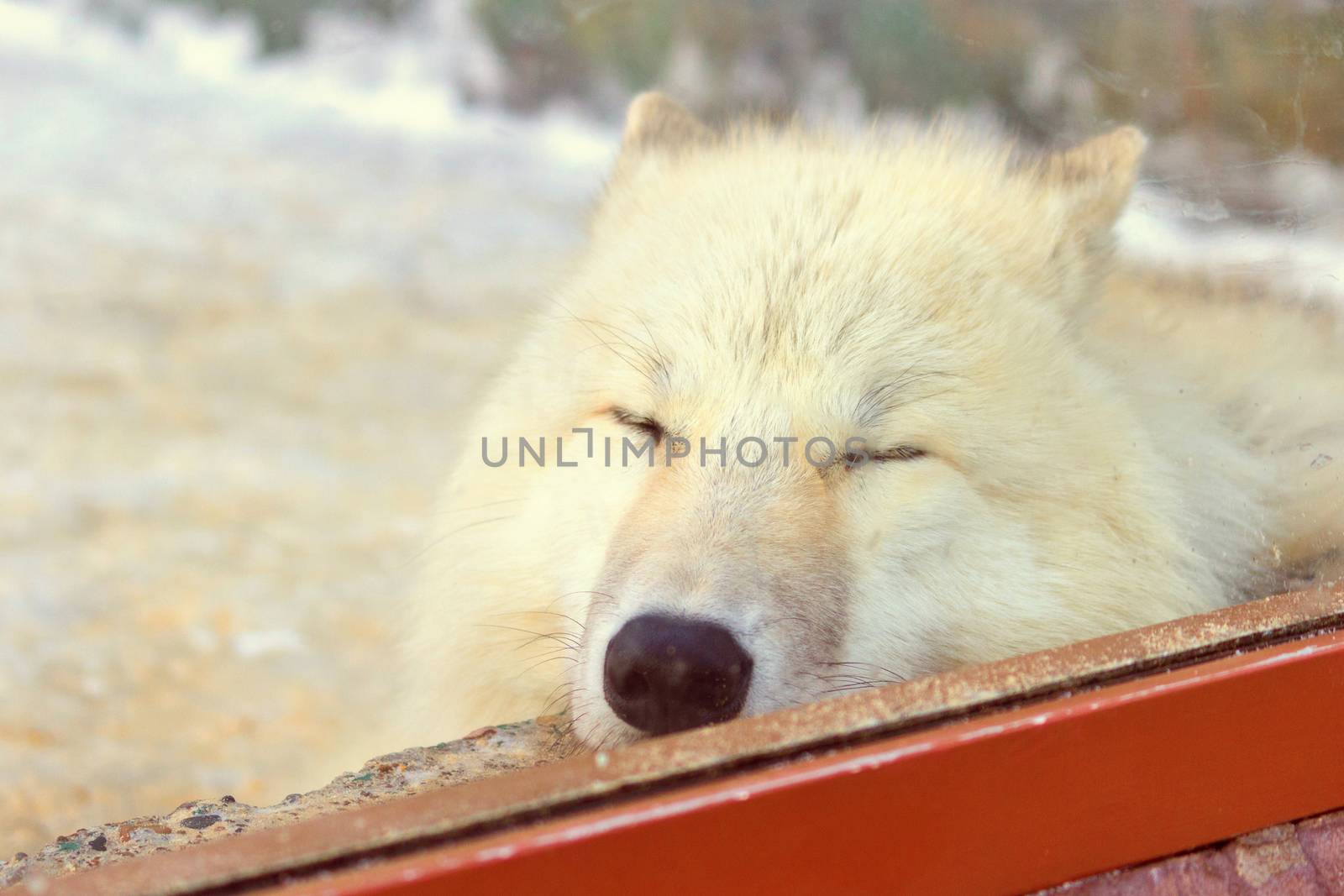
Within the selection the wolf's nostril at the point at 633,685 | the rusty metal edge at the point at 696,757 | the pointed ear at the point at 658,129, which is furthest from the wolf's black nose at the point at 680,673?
the pointed ear at the point at 658,129

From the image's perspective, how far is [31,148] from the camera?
6.95m

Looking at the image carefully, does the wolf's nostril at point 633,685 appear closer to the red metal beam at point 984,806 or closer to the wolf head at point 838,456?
the wolf head at point 838,456

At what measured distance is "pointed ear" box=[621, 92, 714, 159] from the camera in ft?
9.14

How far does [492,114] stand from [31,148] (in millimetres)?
3305

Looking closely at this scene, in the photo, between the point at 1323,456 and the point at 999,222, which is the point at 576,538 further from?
the point at 1323,456

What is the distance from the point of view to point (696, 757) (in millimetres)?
1304

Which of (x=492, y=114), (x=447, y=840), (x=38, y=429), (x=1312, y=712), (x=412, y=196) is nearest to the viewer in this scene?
(x=447, y=840)

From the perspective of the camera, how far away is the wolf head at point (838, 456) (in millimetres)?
1710

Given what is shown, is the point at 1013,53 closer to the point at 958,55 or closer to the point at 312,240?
the point at 958,55

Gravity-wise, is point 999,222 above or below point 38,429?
above

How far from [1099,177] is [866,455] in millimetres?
778

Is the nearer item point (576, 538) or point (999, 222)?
point (576, 538)

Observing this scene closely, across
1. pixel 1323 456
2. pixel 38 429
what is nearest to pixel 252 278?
pixel 38 429

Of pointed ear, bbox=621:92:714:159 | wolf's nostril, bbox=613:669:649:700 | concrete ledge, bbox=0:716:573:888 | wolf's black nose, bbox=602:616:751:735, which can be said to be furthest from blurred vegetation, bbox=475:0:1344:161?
concrete ledge, bbox=0:716:573:888
